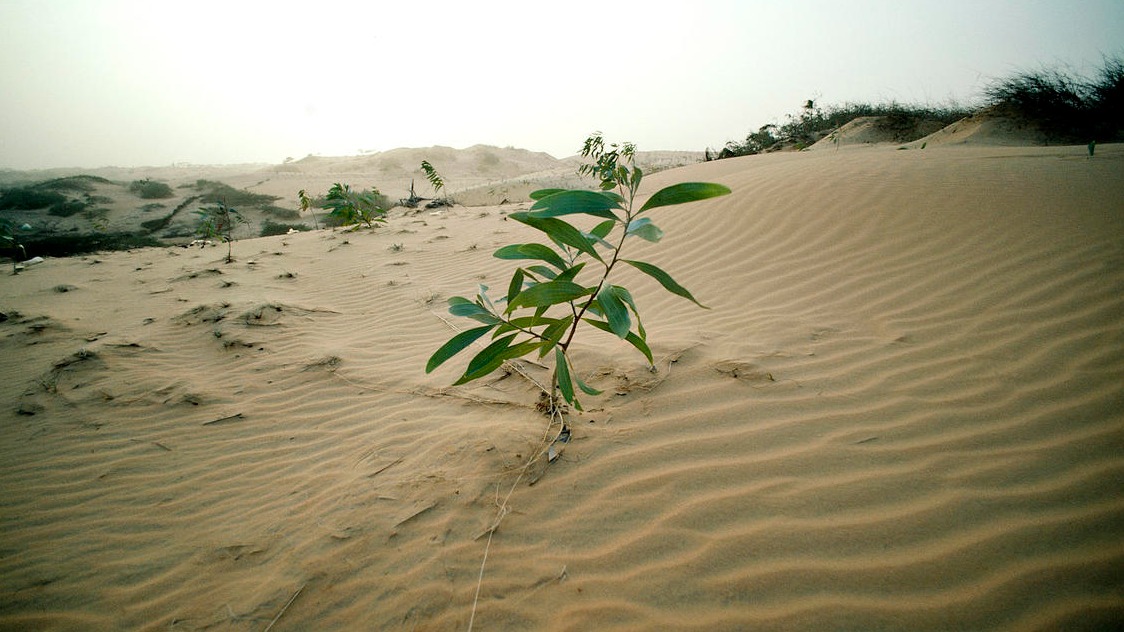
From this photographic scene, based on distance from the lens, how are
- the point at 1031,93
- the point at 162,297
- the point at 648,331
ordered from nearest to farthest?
the point at 648,331
the point at 162,297
the point at 1031,93

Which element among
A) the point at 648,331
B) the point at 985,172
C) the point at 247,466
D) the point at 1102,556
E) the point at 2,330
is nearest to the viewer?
the point at 1102,556

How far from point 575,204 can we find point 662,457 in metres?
1.08

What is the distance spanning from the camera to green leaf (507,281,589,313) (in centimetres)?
136

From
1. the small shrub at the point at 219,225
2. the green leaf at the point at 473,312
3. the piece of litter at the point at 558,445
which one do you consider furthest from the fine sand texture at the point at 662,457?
the small shrub at the point at 219,225

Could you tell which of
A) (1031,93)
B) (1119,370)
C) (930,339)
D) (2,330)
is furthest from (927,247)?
(1031,93)

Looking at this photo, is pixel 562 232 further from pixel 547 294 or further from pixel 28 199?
pixel 28 199

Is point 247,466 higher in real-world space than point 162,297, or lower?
lower

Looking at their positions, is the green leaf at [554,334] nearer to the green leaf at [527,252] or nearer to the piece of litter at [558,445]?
the green leaf at [527,252]

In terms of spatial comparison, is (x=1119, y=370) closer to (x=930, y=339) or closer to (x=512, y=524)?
(x=930, y=339)

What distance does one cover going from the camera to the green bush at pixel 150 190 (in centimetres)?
1587

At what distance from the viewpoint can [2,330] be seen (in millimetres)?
3807

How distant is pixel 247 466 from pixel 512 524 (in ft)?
5.29

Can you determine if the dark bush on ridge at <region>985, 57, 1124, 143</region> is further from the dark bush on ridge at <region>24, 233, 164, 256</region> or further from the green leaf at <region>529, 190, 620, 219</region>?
the dark bush on ridge at <region>24, 233, 164, 256</region>

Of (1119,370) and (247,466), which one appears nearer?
(1119,370)
